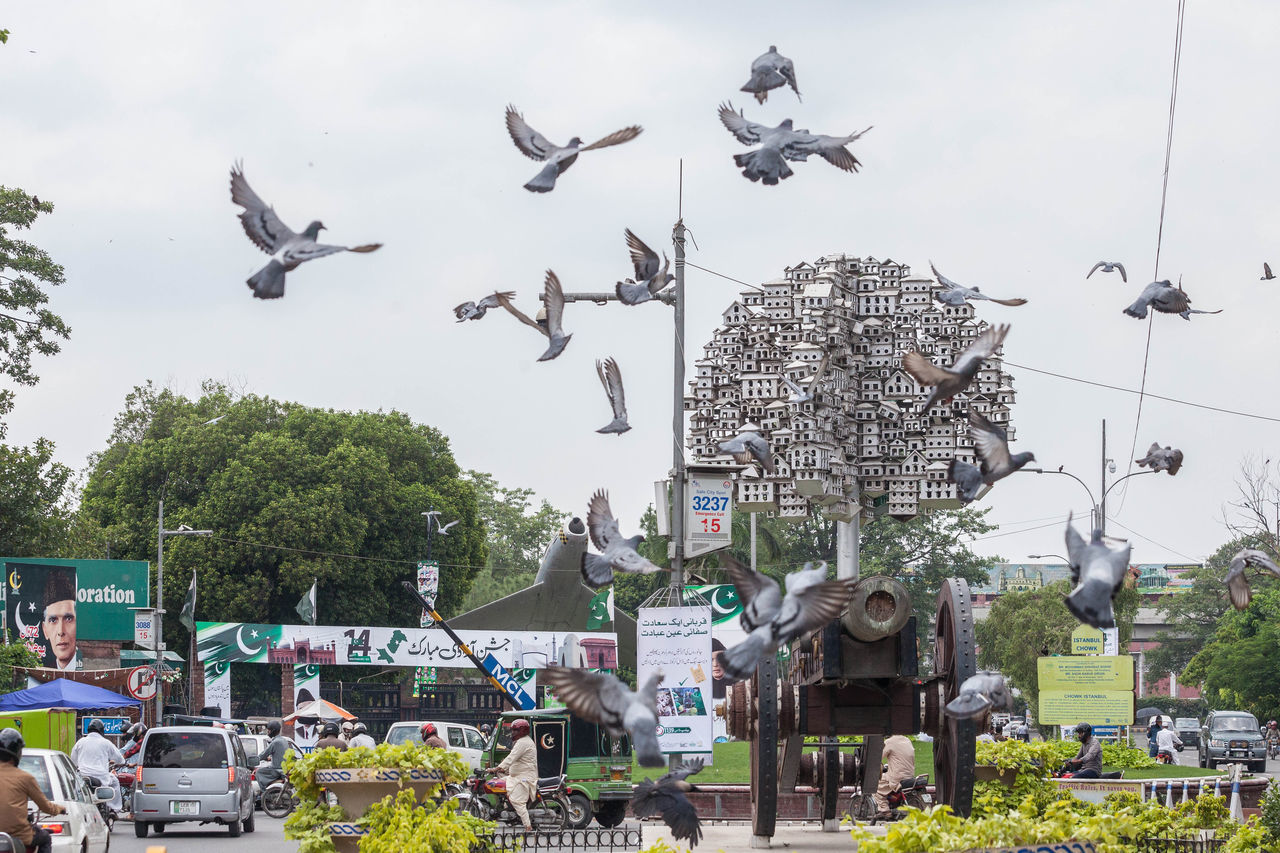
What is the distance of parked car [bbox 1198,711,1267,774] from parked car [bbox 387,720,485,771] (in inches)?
854

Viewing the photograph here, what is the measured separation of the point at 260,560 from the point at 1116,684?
28910mm

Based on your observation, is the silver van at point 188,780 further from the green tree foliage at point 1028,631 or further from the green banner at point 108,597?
the green tree foliage at point 1028,631

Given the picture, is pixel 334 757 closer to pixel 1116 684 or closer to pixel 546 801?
pixel 546 801

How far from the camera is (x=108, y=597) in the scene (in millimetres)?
38062

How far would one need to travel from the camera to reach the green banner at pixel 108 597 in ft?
124

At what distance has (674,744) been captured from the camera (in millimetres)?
16734

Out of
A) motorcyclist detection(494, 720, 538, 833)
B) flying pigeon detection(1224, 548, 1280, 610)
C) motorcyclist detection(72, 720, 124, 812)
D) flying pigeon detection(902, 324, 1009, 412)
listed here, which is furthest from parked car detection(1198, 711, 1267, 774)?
flying pigeon detection(902, 324, 1009, 412)

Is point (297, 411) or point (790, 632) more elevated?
point (297, 411)

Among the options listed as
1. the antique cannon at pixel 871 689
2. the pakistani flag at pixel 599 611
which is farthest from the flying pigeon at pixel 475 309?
the pakistani flag at pixel 599 611

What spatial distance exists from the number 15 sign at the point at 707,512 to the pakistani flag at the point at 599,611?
20505 millimetres

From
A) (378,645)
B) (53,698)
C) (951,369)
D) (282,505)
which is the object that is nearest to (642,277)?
(951,369)

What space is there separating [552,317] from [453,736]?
19574mm

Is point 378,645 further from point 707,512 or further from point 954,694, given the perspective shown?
point 954,694

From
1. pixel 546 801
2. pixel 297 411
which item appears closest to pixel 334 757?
pixel 546 801
